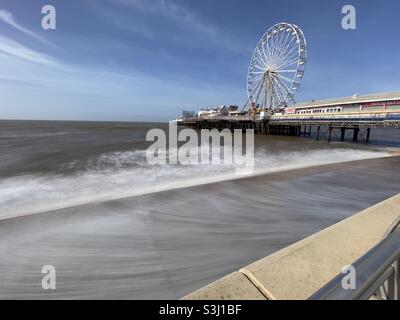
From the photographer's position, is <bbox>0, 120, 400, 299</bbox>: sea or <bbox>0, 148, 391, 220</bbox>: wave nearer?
<bbox>0, 120, 400, 299</bbox>: sea

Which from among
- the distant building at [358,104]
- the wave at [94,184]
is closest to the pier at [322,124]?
the distant building at [358,104]

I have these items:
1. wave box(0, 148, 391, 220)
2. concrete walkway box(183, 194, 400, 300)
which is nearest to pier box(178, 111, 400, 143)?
wave box(0, 148, 391, 220)

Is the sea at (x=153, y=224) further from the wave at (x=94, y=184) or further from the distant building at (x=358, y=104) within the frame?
the distant building at (x=358, y=104)

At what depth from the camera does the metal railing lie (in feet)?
4.19

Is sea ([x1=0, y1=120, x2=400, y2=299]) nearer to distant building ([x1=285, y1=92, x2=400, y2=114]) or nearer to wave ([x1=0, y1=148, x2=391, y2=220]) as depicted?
wave ([x1=0, y1=148, x2=391, y2=220])

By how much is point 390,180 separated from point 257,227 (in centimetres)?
948

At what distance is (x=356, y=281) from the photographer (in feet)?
4.24

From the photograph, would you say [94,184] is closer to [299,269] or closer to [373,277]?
[299,269]

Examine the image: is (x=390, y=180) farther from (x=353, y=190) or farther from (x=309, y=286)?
(x=309, y=286)

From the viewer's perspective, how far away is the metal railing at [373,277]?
4.19 feet

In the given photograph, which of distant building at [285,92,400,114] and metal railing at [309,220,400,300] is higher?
distant building at [285,92,400,114]

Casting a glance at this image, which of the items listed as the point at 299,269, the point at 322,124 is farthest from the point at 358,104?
the point at 299,269
